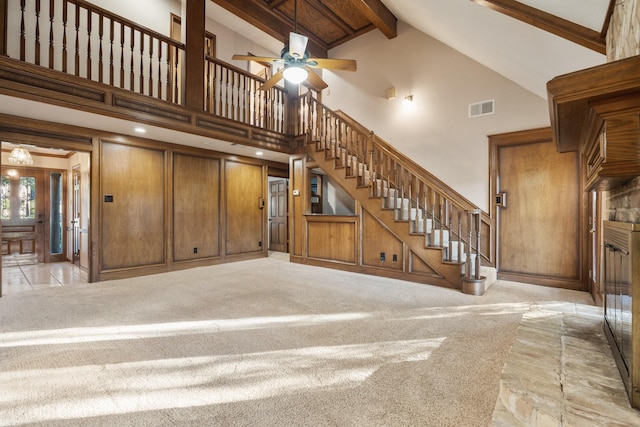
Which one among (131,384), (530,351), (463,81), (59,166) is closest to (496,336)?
(530,351)

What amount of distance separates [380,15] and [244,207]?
4.67m

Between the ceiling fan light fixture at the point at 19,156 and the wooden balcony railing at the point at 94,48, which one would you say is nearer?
the wooden balcony railing at the point at 94,48

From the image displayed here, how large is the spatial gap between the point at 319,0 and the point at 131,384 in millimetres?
6573

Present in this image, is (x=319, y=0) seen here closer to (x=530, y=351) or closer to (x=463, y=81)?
(x=463, y=81)

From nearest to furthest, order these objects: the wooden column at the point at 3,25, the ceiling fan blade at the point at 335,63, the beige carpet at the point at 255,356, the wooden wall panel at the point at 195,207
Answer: the beige carpet at the point at 255,356 → the wooden column at the point at 3,25 → the ceiling fan blade at the point at 335,63 → the wooden wall panel at the point at 195,207

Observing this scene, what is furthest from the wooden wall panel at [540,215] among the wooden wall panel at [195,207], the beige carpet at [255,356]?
the wooden wall panel at [195,207]

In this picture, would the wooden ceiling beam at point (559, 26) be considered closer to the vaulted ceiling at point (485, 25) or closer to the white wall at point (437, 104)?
the vaulted ceiling at point (485, 25)

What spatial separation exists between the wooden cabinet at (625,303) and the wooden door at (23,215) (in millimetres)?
9002

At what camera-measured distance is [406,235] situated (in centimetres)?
455

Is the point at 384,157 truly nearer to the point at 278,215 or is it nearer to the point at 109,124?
the point at 278,215

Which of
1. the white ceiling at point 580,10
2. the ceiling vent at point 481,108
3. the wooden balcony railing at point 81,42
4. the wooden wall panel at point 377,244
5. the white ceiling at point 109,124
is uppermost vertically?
the wooden balcony railing at point 81,42

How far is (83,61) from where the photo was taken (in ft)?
14.7

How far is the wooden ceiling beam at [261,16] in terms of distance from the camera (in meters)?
5.31

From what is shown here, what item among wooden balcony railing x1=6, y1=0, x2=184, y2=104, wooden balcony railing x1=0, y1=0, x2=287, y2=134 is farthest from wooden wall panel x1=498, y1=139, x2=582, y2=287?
wooden balcony railing x1=6, y1=0, x2=184, y2=104
